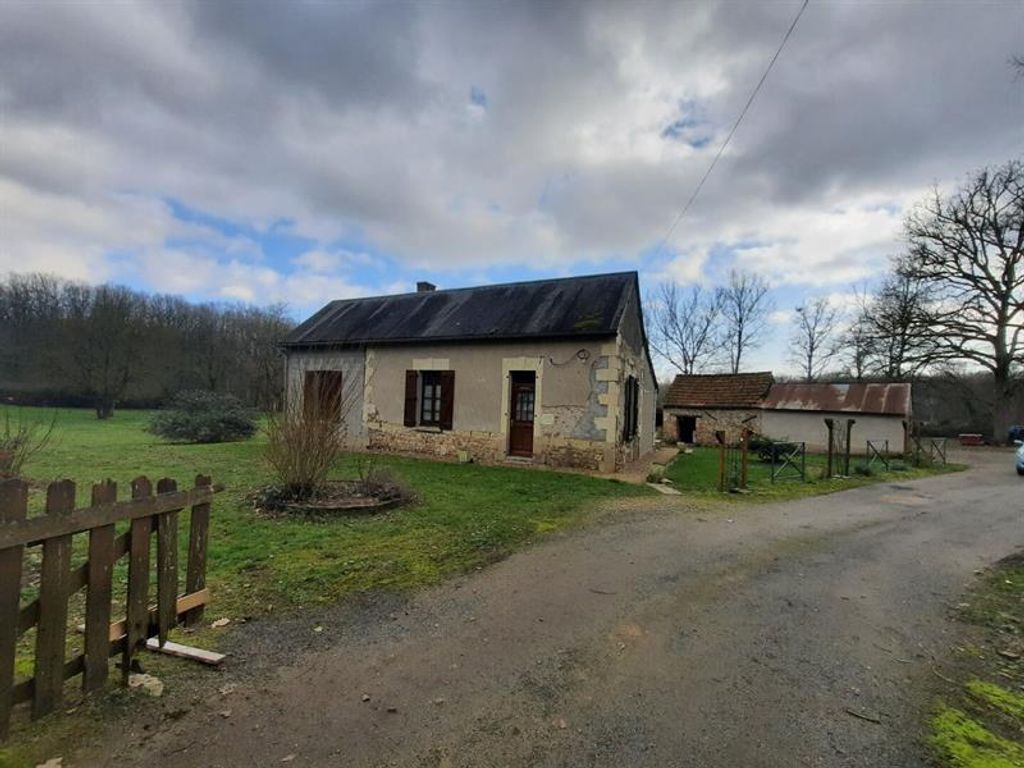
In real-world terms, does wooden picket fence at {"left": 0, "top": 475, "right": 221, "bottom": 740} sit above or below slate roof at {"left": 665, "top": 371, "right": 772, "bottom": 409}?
below

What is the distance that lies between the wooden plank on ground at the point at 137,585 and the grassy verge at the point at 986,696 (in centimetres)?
404

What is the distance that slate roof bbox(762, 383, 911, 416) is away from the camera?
878 inches

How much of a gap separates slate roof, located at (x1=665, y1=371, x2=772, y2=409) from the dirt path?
20.8 meters

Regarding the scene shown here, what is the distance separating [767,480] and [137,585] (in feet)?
41.9

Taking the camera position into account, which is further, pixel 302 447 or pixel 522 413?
pixel 522 413

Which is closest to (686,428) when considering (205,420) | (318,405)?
(205,420)

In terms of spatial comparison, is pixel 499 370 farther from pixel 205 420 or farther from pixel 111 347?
pixel 111 347

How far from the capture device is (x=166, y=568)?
3.04 meters

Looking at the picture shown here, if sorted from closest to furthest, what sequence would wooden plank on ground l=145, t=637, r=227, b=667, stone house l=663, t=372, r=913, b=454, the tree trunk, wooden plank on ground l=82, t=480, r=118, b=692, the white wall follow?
wooden plank on ground l=82, t=480, r=118, b=692
wooden plank on ground l=145, t=637, r=227, b=667
the white wall
stone house l=663, t=372, r=913, b=454
the tree trunk

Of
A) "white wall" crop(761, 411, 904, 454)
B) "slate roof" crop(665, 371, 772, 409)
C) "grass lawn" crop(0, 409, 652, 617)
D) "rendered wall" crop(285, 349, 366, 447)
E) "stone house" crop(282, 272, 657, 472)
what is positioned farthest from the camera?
"slate roof" crop(665, 371, 772, 409)

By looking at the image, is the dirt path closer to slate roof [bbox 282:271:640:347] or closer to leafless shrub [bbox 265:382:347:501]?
leafless shrub [bbox 265:382:347:501]

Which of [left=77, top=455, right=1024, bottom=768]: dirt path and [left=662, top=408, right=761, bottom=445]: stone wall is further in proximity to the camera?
[left=662, top=408, right=761, bottom=445]: stone wall

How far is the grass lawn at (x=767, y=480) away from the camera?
33.6 ft

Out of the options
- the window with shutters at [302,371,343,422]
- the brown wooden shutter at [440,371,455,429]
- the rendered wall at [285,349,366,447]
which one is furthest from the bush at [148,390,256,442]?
the window with shutters at [302,371,343,422]
